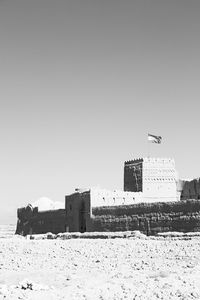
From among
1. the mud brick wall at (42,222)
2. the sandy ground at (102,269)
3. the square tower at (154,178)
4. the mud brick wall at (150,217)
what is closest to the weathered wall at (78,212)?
the mud brick wall at (42,222)

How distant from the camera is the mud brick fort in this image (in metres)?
24.8

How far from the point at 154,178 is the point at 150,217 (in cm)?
1133

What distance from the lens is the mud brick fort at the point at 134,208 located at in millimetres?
24797

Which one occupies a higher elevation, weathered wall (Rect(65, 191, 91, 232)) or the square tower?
the square tower

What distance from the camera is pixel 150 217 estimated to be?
1018 inches

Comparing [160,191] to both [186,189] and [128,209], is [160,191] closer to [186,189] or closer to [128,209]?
[186,189]

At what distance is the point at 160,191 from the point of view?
36625 millimetres

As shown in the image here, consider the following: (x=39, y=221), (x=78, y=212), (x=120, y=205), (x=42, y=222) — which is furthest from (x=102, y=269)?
(x=39, y=221)

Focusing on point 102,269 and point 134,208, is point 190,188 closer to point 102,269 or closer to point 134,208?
point 134,208

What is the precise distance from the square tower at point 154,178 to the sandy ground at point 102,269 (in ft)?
44.7

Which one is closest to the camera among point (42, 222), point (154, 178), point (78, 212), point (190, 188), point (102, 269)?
point (102, 269)

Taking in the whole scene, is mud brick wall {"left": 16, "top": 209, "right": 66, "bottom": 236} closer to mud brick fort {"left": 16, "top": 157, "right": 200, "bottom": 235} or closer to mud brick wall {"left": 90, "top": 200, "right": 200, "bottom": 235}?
mud brick fort {"left": 16, "top": 157, "right": 200, "bottom": 235}

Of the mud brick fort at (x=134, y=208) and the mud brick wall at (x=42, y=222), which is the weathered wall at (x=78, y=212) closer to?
the mud brick fort at (x=134, y=208)

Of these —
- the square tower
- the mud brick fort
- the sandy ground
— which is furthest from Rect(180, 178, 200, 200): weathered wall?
the sandy ground
